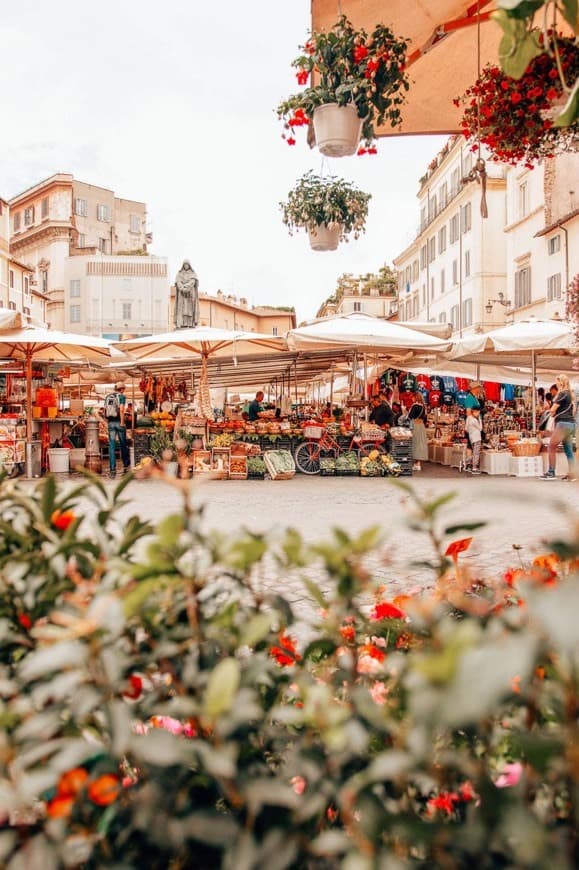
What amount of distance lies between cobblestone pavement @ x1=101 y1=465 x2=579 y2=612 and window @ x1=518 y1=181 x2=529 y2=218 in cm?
2353

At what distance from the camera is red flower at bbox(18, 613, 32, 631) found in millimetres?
1134

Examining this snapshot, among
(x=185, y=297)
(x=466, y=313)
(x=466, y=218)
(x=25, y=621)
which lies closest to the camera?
(x=25, y=621)

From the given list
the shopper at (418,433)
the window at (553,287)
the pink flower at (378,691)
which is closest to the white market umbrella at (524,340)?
the shopper at (418,433)

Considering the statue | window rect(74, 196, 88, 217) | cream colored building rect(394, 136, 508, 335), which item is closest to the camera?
the statue

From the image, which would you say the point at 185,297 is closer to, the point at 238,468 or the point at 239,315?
the point at 238,468

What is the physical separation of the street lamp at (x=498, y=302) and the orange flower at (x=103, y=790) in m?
37.6

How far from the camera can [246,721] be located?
3.28 feet

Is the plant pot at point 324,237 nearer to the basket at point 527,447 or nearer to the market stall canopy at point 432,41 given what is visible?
the market stall canopy at point 432,41

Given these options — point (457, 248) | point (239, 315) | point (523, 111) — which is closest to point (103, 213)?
point (239, 315)

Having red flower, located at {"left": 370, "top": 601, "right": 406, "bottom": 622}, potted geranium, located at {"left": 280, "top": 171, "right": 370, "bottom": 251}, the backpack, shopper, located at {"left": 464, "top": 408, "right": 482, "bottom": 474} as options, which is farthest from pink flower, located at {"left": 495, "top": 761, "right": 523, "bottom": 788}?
shopper, located at {"left": 464, "top": 408, "right": 482, "bottom": 474}

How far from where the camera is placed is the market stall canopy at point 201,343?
14.1 meters

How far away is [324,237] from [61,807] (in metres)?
5.75

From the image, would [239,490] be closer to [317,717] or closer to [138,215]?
[317,717]

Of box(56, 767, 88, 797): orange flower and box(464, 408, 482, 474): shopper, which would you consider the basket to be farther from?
box(56, 767, 88, 797): orange flower
